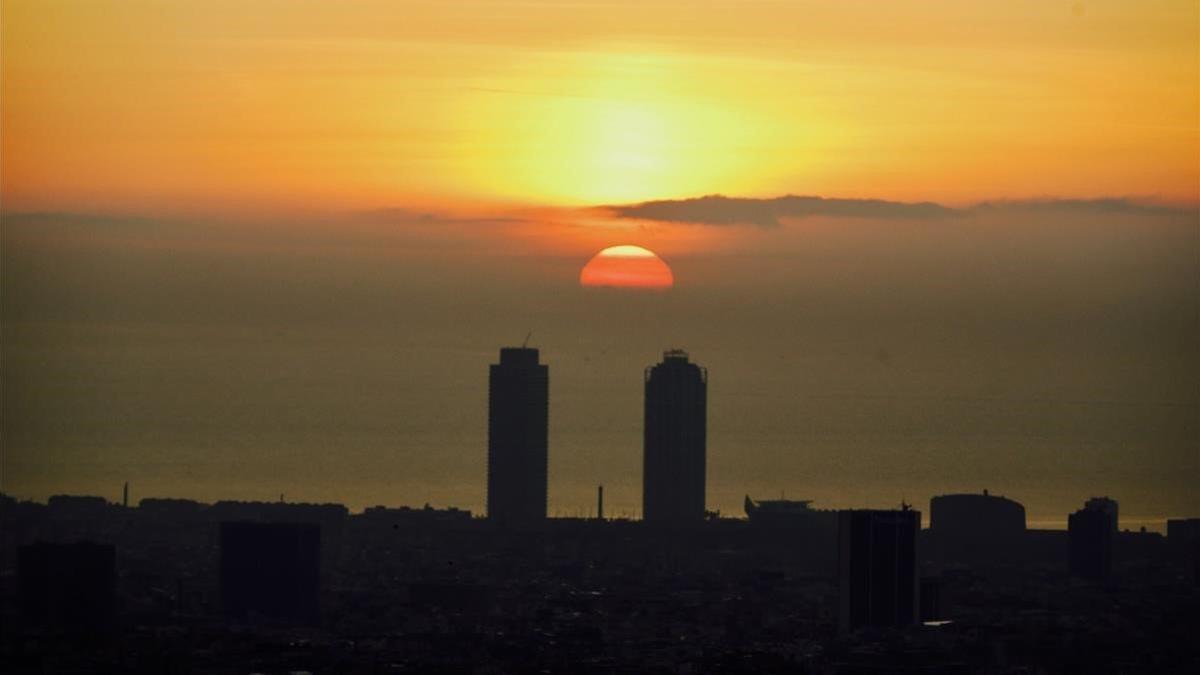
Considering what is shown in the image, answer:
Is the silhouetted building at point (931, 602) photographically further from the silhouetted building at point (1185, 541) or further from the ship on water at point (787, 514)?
the ship on water at point (787, 514)

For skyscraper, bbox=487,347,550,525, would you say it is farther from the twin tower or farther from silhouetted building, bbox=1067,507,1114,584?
silhouetted building, bbox=1067,507,1114,584

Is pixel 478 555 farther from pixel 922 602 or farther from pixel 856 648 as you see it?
pixel 856 648

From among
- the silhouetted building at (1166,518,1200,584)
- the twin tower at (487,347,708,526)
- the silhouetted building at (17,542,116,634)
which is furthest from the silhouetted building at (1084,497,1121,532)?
the silhouetted building at (17,542,116,634)

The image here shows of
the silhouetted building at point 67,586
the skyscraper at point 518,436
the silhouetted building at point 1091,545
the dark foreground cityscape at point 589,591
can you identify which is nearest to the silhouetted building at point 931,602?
the dark foreground cityscape at point 589,591

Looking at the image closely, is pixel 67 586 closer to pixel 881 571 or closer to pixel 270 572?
pixel 270 572

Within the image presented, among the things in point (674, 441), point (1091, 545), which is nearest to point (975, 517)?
point (1091, 545)

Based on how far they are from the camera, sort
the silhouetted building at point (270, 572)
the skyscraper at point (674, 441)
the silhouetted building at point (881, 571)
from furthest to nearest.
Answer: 1. the skyscraper at point (674, 441)
2. the silhouetted building at point (881, 571)
3. the silhouetted building at point (270, 572)

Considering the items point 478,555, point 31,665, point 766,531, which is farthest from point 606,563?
point 31,665
